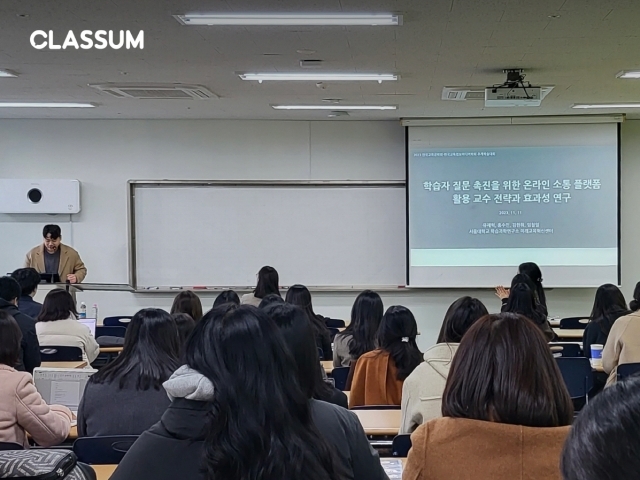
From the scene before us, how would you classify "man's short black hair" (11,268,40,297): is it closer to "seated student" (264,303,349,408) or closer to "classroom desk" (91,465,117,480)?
"classroom desk" (91,465,117,480)

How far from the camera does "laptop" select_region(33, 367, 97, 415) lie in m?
3.43

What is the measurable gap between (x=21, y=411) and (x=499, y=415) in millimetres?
2090

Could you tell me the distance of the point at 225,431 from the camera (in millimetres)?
1354

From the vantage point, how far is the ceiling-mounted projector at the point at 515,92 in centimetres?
557

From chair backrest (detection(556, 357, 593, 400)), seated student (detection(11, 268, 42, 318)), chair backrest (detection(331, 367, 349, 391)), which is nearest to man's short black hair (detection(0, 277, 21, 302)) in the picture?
seated student (detection(11, 268, 42, 318))

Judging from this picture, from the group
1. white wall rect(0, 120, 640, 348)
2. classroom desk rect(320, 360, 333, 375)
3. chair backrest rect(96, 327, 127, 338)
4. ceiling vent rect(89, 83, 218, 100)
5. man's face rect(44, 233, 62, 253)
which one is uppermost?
ceiling vent rect(89, 83, 218, 100)

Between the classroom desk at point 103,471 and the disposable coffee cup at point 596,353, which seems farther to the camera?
the disposable coffee cup at point 596,353

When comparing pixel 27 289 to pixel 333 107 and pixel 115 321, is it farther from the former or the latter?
pixel 333 107

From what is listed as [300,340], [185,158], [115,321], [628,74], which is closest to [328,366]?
[300,340]

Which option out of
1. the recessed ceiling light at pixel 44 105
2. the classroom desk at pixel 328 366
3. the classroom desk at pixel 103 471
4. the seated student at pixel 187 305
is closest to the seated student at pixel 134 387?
the classroom desk at pixel 103 471

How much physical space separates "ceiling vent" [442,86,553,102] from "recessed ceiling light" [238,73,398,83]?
2.63 ft

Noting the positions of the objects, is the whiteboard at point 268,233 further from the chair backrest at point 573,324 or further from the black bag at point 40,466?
the black bag at point 40,466

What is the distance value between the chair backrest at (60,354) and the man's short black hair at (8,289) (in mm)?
415

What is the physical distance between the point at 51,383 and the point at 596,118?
22.1ft
